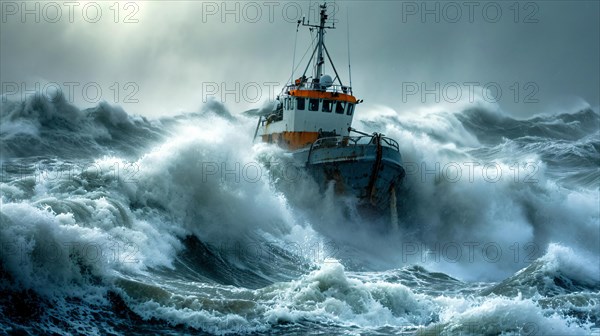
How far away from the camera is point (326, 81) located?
93.1 feet

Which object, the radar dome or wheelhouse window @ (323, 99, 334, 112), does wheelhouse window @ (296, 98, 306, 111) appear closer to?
wheelhouse window @ (323, 99, 334, 112)

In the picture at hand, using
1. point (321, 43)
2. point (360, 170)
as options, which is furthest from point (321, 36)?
point (360, 170)

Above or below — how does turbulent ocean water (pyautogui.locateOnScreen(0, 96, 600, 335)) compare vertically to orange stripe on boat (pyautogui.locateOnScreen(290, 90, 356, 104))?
below

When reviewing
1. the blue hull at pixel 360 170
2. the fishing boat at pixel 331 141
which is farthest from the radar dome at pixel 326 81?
the blue hull at pixel 360 170

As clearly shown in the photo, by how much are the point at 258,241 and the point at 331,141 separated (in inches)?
286

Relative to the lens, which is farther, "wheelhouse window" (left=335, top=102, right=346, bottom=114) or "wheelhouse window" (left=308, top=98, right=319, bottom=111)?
"wheelhouse window" (left=335, top=102, right=346, bottom=114)

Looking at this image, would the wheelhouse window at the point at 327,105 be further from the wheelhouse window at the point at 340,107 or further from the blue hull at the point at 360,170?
the blue hull at the point at 360,170

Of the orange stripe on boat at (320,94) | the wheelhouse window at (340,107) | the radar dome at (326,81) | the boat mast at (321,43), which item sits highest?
the boat mast at (321,43)

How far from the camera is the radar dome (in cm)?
2825

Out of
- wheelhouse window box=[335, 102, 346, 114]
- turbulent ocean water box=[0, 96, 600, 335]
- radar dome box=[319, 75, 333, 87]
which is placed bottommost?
turbulent ocean water box=[0, 96, 600, 335]

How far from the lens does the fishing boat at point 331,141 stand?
24.4 m

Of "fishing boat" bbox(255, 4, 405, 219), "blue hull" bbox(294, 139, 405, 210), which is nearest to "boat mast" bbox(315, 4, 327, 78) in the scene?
"fishing boat" bbox(255, 4, 405, 219)

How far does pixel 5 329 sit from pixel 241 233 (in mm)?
10222

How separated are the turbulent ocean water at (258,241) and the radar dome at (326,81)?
3.66m
